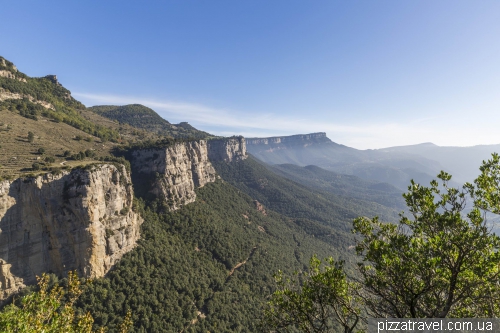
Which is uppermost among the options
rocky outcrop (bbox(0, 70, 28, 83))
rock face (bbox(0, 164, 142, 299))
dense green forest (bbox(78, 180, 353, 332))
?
rocky outcrop (bbox(0, 70, 28, 83))

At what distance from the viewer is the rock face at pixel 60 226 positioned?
32.3m

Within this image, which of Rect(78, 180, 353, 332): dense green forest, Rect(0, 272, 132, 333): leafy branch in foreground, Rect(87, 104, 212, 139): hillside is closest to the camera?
Rect(0, 272, 132, 333): leafy branch in foreground

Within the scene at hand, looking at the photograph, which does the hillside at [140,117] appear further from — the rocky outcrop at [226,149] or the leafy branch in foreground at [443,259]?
the leafy branch in foreground at [443,259]

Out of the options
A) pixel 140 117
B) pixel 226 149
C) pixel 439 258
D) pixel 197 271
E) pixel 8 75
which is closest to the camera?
pixel 439 258

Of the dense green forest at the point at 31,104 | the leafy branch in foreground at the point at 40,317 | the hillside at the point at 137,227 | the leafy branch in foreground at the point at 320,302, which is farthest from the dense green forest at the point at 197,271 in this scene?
the dense green forest at the point at 31,104

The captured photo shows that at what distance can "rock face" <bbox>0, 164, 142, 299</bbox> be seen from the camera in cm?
3234

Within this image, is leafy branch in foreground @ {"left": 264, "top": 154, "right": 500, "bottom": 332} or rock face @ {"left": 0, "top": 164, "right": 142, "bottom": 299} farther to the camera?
rock face @ {"left": 0, "top": 164, "right": 142, "bottom": 299}

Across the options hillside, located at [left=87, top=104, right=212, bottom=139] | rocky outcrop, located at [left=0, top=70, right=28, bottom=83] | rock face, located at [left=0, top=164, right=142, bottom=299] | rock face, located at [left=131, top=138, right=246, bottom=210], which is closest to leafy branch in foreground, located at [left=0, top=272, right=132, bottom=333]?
rock face, located at [left=0, top=164, right=142, bottom=299]

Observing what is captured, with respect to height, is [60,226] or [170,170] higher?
[170,170]

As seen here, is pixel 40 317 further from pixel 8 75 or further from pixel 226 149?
pixel 226 149

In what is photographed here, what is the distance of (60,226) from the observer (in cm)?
3706

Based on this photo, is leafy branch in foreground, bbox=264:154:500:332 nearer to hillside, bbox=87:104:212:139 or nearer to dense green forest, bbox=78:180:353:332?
dense green forest, bbox=78:180:353:332

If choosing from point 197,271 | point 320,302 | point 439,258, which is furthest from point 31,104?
point 439,258

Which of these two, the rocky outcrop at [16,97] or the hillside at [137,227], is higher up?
the rocky outcrop at [16,97]
